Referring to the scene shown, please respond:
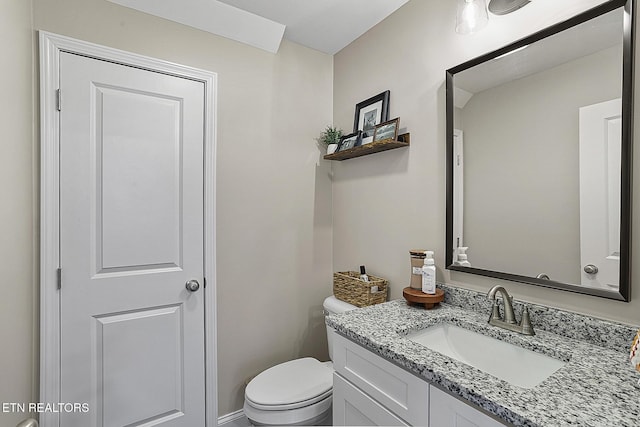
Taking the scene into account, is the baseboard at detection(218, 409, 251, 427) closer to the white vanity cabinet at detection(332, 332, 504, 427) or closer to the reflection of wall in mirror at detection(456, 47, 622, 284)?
the white vanity cabinet at detection(332, 332, 504, 427)

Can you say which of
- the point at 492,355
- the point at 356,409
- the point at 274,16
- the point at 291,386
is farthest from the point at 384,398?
the point at 274,16

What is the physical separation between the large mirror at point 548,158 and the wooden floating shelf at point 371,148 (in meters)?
0.26

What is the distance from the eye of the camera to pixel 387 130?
1729 millimetres

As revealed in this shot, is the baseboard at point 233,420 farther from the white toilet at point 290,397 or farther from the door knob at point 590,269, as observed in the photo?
the door knob at point 590,269

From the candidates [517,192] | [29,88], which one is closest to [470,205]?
[517,192]

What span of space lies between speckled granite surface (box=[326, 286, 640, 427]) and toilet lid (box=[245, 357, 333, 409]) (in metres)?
0.49

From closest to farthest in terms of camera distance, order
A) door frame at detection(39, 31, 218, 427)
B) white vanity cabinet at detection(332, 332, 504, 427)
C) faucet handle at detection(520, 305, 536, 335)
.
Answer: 1. white vanity cabinet at detection(332, 332, 504, 427)
2. faucet handle at detection(520, 305, 536, 335)
3. door frame at detection(39, 31, 218, 427)

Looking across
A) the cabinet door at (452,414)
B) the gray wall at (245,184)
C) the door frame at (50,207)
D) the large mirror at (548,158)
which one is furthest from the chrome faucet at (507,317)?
the door frame at (50,207)

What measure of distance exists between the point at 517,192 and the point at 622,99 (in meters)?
0.42

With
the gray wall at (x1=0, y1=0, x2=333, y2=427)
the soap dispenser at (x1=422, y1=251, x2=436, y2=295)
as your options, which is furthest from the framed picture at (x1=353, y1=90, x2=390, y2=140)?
the soap dispenser at (x1=422, y1=251, x2=436, y2=295)

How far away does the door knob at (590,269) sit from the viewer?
1.06 meters

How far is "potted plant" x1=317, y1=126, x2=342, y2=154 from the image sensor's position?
6.89 ft

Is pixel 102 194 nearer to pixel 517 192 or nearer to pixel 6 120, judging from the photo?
pixel 6 120

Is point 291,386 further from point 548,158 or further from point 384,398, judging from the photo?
point 548,158
